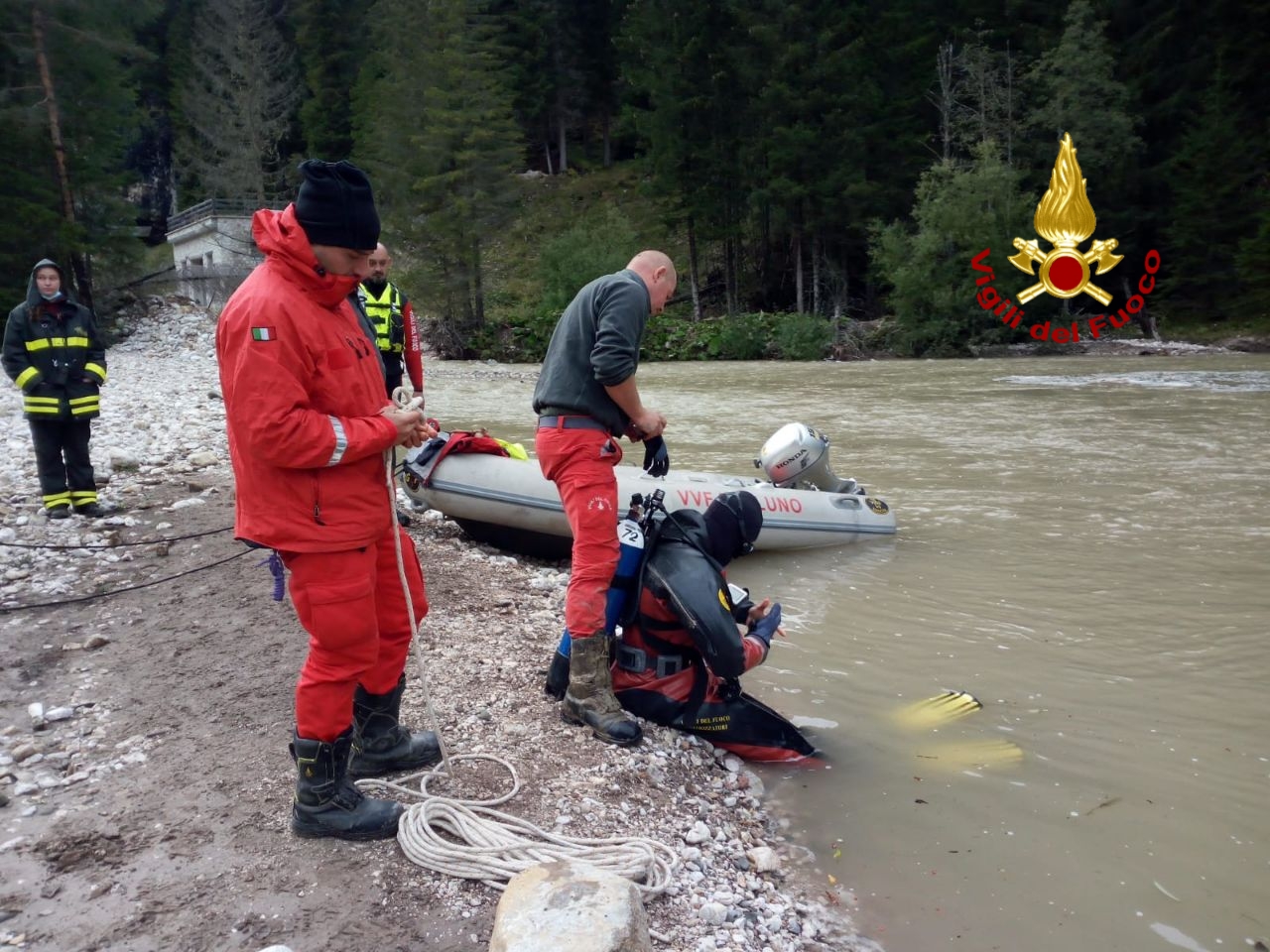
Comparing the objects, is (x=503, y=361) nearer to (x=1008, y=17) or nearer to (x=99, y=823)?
(x=1008, y=17)

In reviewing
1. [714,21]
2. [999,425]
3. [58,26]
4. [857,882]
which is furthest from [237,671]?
[714,21]

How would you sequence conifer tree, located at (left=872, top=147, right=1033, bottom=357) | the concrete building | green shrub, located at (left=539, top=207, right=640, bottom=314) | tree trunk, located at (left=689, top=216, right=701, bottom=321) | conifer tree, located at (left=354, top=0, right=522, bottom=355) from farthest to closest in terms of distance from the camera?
tree trunk, located at (left=689, top=216, right=701, bottom=321) < green shrub, located at (left=539, top=207, right=640, bottom=314) < conifer tree, located at (left=354, top=0, right=522, bottom=355) < the concrete building < conifer tree, located at (left=872, top=147, right=1033, bottom=357)

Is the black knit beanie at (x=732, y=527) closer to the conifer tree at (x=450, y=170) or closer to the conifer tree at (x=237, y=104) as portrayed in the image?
the conifer tree at (x=450, y=170)

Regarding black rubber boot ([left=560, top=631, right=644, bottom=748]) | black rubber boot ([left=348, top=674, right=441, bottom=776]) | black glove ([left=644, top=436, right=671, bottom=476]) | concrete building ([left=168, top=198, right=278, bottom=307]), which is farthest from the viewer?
concrete building ([left=168, top=198, right=278, bottom=307])

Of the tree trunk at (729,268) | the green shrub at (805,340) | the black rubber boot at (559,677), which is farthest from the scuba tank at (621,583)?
the tree trunk at (729,268)

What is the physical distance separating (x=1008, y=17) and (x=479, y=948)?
34815 millimetres

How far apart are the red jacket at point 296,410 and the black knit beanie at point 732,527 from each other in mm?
1323

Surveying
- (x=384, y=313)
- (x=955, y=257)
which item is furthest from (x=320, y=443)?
(x=955, y=257)

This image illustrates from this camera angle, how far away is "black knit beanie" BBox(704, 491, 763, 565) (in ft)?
10.7

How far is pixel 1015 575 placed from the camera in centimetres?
543

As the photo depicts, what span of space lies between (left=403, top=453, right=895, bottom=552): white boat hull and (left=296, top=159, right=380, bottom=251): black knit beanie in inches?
130

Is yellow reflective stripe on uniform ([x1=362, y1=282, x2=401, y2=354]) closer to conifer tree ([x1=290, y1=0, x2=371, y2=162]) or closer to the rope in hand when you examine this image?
the rope in hand

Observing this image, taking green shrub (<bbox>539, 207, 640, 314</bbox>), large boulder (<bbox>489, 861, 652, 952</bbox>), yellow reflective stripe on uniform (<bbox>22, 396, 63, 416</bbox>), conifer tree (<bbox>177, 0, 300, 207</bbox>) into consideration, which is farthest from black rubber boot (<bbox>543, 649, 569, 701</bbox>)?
conifer tree (<bbox>177, 0, 300, 207</bbox>)

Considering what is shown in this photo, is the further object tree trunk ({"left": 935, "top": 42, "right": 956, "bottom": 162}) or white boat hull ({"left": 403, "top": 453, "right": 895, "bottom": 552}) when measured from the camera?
tree trunk ({"left": 935, "top": 42, "right": 956, "bottom": 162})
